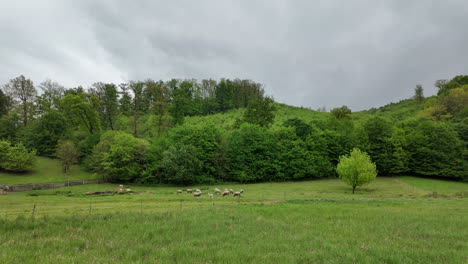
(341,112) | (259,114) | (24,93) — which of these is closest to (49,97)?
(24,93)

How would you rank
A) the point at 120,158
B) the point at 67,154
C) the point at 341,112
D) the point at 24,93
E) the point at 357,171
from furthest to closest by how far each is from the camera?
the point at 341,112, the point at 24,93, the point at 67,154, the point at 120,158, the point at 357,171

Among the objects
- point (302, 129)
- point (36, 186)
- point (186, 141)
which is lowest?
point (36, 186)

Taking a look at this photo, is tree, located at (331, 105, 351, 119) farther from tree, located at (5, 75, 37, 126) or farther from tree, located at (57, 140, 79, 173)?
tree, located at (5, 75, 37, 126)

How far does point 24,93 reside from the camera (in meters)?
74.5

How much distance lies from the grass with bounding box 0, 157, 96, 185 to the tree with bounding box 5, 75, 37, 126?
754 inches

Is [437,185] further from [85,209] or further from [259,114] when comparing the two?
[85,209]

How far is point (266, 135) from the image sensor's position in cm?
6594

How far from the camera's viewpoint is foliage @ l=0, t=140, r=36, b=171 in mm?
55094

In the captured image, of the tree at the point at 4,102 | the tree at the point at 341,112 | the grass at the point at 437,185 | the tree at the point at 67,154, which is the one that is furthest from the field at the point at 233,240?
the tree at the point at 4,102

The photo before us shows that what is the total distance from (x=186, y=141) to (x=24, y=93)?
57736 millimetres

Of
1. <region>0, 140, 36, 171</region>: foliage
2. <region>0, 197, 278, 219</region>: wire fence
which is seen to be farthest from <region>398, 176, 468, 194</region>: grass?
<region>0, 140, 36, 171</region>: foliage

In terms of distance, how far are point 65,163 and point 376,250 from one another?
69573mm

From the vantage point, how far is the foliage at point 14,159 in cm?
5509

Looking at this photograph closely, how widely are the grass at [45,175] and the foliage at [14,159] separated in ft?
6.13
